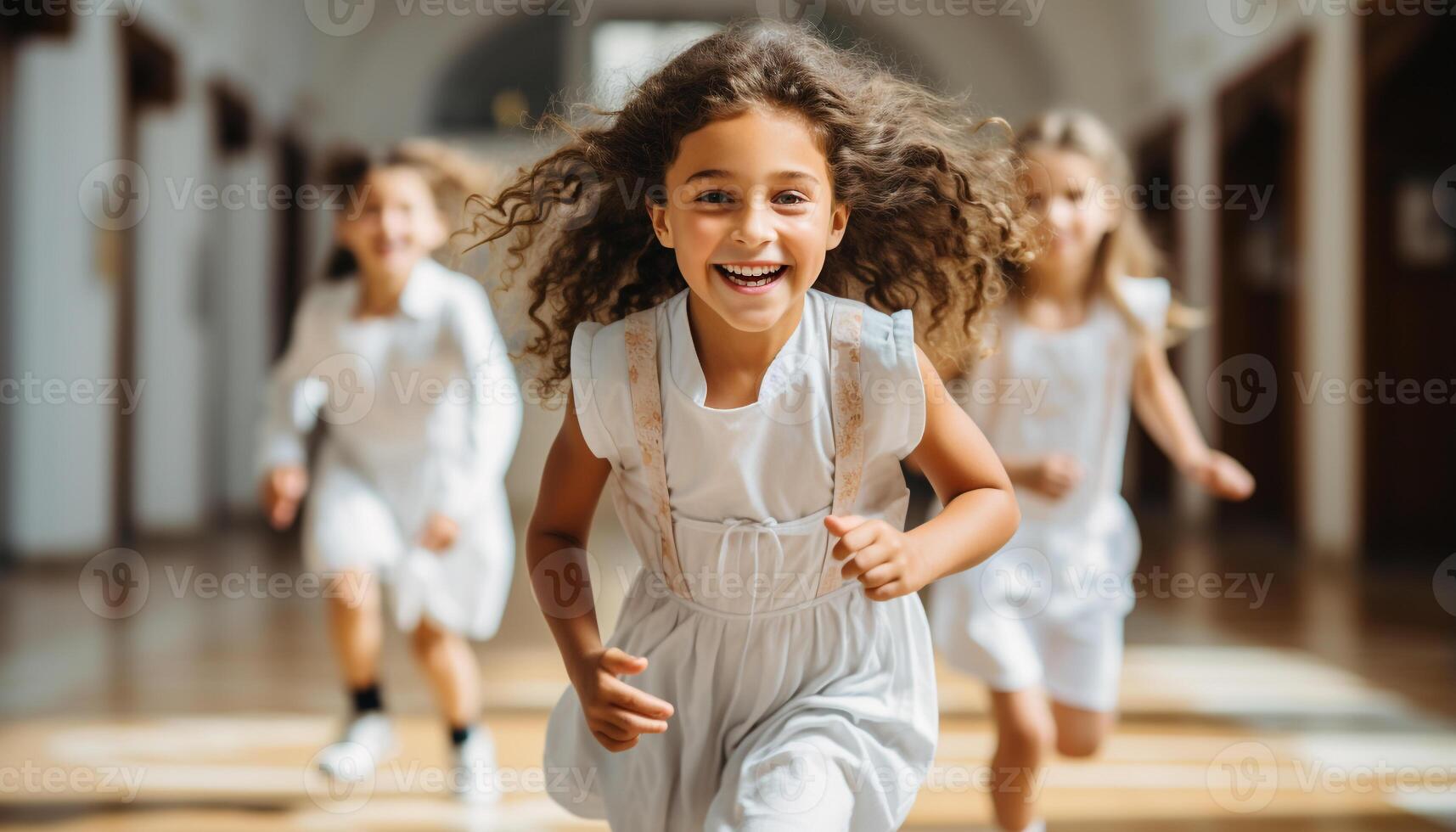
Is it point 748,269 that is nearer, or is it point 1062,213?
point 748,269

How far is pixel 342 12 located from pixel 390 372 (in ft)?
35.2

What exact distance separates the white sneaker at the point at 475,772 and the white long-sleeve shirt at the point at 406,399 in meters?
0.54

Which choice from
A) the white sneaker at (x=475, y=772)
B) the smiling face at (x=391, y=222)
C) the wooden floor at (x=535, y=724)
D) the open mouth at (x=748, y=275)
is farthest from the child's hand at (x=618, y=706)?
the smiling face at (x=391, y=222)

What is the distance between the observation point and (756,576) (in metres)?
1.60

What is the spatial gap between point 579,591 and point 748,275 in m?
0.40

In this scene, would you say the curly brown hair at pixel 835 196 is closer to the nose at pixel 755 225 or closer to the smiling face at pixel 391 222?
the nose at pixel 755 225

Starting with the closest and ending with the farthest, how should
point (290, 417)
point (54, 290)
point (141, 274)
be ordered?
1. point (290, 417)
2. point (54, 290)
3. point (141, 274)

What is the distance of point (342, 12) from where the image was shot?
42.4 feet

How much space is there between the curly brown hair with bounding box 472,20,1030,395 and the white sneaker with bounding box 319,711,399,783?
5.79 ft

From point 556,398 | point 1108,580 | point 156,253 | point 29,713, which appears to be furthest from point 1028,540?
point 156,253

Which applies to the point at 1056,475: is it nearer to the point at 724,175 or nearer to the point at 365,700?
the point at 724,175

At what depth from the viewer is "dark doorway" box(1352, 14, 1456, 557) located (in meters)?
7.72

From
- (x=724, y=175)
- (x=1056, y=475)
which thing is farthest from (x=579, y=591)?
(x=1056, y=475)

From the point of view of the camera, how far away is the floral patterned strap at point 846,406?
1548 millimetres
